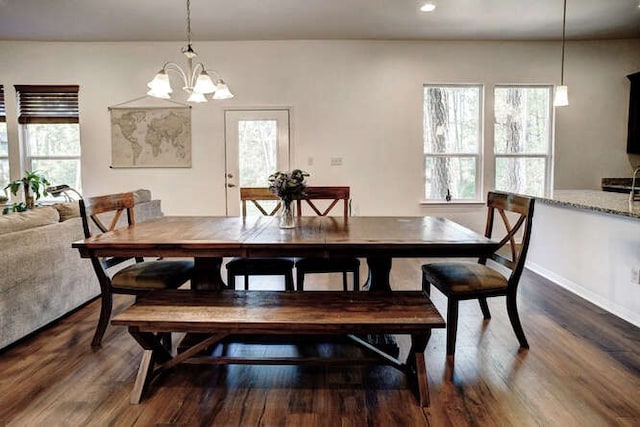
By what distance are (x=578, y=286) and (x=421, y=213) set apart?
2369 mm

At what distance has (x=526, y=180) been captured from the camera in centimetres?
574

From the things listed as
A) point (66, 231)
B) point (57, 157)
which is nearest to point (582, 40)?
point (66, 231)

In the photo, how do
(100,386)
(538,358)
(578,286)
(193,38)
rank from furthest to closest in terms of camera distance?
(193,38) < (578,286) < (538,358) < (100,386)

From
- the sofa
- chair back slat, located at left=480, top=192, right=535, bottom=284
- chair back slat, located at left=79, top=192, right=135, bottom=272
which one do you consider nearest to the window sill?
chair back slat, located at left=480, top=192, right=535, bottom=284

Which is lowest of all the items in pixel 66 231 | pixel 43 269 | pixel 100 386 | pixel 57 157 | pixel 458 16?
pixel 100 386

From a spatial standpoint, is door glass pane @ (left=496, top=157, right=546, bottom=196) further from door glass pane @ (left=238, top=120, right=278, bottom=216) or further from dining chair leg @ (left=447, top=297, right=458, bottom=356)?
dining chair leg @ (left=447, top=297, right=458, bottom=356)

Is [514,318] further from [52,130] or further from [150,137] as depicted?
[52,130]

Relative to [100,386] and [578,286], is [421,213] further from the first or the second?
[100,386]

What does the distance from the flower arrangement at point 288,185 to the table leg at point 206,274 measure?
0.57 metres

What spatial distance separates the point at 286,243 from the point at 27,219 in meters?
1.79

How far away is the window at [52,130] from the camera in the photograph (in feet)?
18.3

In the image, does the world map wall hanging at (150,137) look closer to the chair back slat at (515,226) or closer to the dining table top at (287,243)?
the dining table top at (287,243)

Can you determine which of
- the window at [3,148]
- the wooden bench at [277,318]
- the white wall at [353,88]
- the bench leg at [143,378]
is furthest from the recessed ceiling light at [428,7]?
the window at [3,148]

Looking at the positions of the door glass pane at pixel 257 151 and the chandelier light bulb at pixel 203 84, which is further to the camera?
the door glass pane at pixel 257 151
